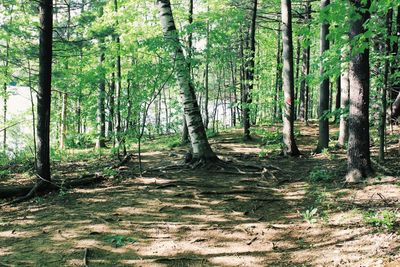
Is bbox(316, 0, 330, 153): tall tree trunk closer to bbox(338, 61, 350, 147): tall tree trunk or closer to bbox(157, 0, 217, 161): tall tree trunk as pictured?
bbox(338, 61, 350, 147): tall tree trunk

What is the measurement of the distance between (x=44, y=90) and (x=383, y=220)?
726cm

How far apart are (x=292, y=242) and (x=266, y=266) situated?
0.85 m

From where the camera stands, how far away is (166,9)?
965cm

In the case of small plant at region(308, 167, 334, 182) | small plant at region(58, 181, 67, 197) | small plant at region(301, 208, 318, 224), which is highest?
small plant at region(308, 167, 334, 182)

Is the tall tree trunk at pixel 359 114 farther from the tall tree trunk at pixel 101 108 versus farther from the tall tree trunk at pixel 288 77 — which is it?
the tall tree trunk at pixel 101 108

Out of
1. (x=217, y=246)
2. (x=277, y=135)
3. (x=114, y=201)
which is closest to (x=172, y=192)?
(x=114, y=201)

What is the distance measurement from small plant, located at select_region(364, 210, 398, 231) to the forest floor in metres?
0.02

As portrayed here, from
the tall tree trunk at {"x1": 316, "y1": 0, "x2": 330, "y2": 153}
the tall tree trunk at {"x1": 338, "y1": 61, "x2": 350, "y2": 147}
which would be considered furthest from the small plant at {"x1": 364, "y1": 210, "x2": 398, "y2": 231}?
the tall tree trunk at {"x1": 338, "y1": 61, "x2": 350, "y2": 147}

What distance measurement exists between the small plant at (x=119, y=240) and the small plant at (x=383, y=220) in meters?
3.57

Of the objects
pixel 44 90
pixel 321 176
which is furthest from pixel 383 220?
pixel 44 90

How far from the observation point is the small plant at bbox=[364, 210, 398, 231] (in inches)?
183

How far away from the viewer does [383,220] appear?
4.74 meters

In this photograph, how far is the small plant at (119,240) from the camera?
496 cm

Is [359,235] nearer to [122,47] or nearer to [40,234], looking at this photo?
[40,234]
